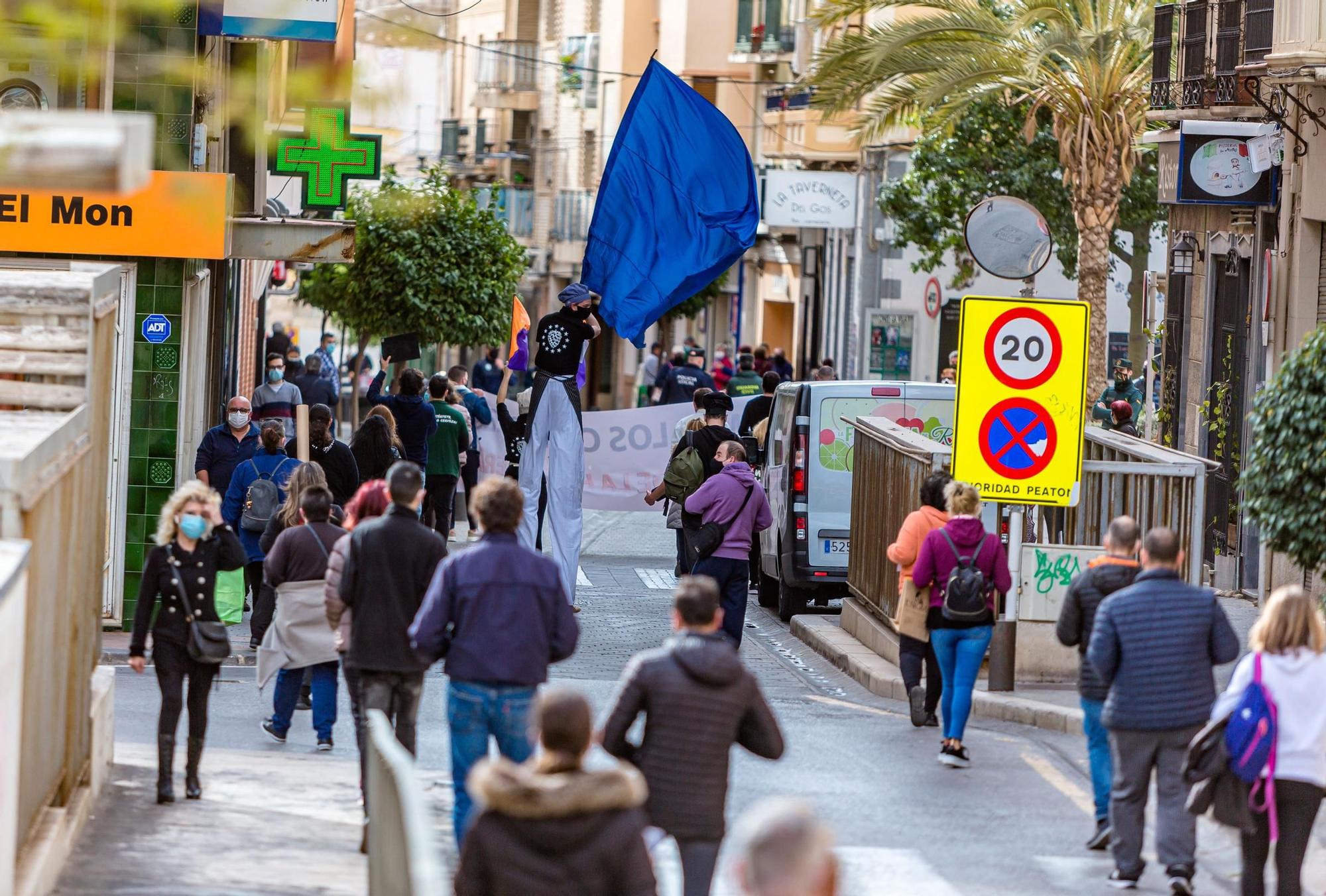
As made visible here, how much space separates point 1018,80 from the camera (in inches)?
1067

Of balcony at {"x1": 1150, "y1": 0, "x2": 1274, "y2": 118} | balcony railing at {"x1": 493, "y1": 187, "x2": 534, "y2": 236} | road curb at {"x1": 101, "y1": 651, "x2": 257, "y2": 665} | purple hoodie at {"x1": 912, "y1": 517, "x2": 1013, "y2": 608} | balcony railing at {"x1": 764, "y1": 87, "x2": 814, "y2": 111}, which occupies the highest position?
balcony railing at {"x1": 764, "y1": 87, "x2": 814, "y2": 111}

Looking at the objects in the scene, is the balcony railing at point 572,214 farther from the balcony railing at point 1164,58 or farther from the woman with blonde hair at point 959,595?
the woman with blonde hair at point 959,595

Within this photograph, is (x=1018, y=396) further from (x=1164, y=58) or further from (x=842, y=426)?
(x=1164, y=58)

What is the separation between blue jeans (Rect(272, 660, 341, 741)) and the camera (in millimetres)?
12414

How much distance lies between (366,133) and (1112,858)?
1983 cm

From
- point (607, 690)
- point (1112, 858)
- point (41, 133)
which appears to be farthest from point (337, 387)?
point (41, 133)

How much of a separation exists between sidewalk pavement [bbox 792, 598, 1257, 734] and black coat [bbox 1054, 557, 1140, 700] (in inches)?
70.4

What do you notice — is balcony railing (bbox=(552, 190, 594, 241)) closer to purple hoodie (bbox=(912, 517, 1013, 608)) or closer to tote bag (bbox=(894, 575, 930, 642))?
tote bag (bbox=(894, 575, 930, 642))

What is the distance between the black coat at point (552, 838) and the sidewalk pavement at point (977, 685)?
21.6 feet

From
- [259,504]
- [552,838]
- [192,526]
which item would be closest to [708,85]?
[259,504]

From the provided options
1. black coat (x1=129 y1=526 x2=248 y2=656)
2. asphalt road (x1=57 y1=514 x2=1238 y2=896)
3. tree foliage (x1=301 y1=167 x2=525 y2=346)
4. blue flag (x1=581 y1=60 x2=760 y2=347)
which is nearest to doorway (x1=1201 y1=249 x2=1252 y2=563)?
blue flag (x1=581 y1=60 x2=760 y2=347)

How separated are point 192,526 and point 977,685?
19.6 feet

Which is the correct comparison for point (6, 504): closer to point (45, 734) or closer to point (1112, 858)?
point (45, 734)

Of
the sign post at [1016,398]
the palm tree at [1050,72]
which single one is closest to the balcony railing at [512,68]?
the palm tree at [1050,72]
